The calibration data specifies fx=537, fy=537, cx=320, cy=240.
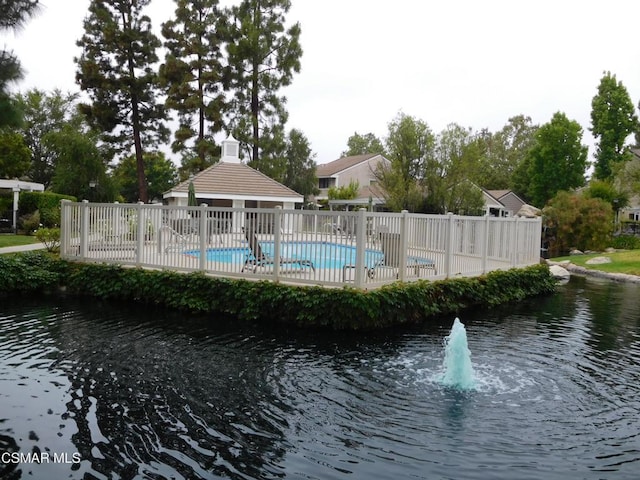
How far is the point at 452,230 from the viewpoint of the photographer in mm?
12164

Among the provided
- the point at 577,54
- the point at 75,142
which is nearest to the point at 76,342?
the point at 577,54

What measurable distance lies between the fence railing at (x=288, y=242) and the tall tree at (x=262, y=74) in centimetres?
2096

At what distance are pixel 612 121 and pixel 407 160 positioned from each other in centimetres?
2744

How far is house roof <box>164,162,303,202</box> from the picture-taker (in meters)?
26.2

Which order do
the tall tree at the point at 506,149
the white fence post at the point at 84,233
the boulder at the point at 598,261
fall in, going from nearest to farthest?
the white fence post at the point at 84,233
the boulder at the point at 598,261
the tall tree at the point at 506,149

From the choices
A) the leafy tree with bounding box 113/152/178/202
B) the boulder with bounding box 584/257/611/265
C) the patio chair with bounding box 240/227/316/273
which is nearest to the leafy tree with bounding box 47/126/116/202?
the leafy tree with bounding box 113/152/178/202

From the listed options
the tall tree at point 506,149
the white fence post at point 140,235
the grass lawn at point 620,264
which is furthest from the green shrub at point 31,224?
the tall tree at point 506,149

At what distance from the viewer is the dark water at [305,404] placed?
4.75 meters

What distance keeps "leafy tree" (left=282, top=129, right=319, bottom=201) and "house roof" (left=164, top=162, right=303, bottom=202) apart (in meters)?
13.8

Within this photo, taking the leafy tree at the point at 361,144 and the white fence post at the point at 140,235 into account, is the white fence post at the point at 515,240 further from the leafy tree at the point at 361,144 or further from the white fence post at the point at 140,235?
the leafy tree at the point at 361,144

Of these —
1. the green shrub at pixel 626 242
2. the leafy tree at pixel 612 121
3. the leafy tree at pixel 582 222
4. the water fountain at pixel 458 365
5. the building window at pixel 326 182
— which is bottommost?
the water fountain at pixel 458 365

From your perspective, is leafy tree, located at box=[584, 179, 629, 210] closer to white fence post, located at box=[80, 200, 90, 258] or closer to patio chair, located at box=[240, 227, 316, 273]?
patio chair, located at box=[240, 227, 316, 273]

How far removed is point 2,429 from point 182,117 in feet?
103

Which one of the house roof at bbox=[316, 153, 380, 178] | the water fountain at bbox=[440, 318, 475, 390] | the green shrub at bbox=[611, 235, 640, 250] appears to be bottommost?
the water fountain at bbox=[440, 318, 475, 390]
